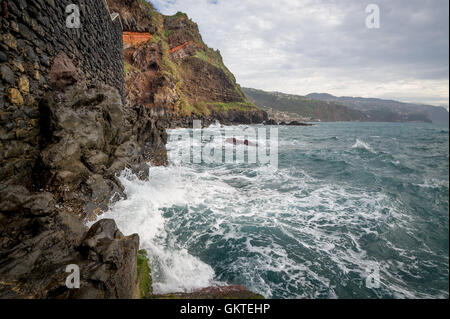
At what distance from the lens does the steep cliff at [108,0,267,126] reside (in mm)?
32312

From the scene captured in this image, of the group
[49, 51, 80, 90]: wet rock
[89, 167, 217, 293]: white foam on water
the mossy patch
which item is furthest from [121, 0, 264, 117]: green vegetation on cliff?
the mossy patch

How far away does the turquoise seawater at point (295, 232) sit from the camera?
11.8 feet

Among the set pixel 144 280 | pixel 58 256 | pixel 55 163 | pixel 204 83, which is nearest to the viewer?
pixel 58 256

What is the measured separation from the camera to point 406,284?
3682mm

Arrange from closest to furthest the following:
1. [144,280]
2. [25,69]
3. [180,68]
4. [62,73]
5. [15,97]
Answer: [144,280], [15,97], [25,69], [62,73], [180,68]

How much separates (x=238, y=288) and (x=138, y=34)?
4292 centimetres

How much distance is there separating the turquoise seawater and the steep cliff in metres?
28.7

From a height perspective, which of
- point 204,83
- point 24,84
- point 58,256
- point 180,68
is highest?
point 180,68

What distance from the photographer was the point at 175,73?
43.9 m

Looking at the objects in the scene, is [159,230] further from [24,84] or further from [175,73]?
[175,73]

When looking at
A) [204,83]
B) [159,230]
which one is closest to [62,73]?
[159,230]

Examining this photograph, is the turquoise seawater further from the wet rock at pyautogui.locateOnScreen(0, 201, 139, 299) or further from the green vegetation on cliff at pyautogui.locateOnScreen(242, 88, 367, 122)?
the green vegetation on cliff at pyautogui.locateOnScreen(242, 88, 367, 122)

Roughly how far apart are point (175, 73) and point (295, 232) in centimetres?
4658

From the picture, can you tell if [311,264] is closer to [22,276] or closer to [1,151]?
[22,276]
